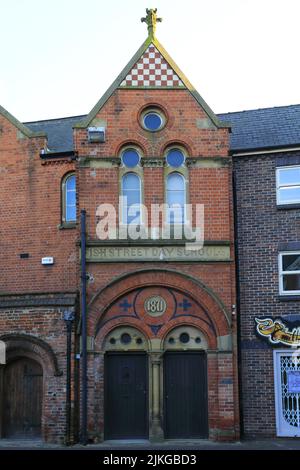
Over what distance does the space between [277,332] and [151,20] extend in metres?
9.95

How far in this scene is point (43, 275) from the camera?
71.8ft

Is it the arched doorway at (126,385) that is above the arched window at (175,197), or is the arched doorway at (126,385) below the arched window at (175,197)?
below

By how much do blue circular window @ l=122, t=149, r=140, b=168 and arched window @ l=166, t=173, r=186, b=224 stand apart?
106cm

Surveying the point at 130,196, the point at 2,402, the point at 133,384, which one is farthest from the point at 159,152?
the point at 2,402

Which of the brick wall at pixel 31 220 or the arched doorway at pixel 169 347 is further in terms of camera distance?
the brick wall at pixel 31 220

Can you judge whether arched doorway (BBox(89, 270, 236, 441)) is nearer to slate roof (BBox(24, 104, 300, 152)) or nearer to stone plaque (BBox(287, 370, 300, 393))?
stone plaque (BBox(287, 370, 300, 393))

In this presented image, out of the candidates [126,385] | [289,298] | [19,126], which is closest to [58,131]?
[19,126]

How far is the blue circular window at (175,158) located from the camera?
2156 cm

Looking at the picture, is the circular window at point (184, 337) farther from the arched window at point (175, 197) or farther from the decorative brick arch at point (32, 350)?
the decorative brick arch at point (32, 350)

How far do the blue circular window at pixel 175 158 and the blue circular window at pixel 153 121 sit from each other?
827 millimetres

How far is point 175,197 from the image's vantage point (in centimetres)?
2145

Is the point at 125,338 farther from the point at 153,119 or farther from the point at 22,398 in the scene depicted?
the point at 153,119

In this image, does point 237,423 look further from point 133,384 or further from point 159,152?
point 159,152

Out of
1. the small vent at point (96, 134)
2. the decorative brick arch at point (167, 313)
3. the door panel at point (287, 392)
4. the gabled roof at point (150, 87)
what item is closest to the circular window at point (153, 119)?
the gabled roof at point (150, 87)
